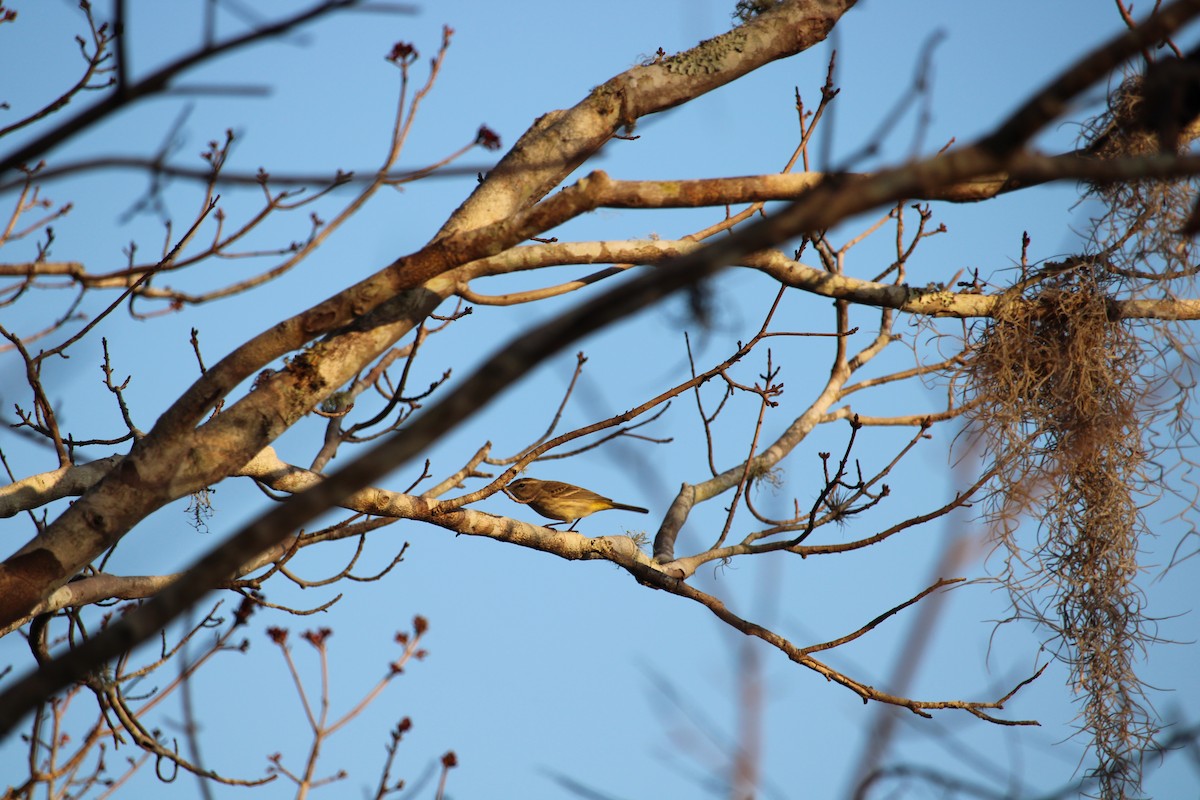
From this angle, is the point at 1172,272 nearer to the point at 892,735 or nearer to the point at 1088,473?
the point at 1088,473

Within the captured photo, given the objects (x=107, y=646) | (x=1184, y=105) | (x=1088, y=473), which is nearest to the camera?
(x=107, y=646)

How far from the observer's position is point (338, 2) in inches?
57.1

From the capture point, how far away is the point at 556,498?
5.68 metres

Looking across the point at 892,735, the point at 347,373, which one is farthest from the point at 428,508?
the point at 892,735

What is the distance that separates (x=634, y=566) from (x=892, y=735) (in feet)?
7.65

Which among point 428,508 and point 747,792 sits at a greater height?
point 428,508

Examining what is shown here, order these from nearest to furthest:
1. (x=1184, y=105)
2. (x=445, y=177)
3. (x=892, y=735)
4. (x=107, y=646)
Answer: (x=892, y=735), (x=107, y=646), (x=445, y=177), (x=1184, y=105)

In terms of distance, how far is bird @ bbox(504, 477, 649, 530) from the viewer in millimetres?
5625

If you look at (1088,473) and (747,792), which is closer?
(747,792)

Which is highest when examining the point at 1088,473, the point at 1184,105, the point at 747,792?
the point at 1088,473

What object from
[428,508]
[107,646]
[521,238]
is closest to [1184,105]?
[521,238]

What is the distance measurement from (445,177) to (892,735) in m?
1.09

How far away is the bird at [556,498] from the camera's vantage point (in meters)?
5.62

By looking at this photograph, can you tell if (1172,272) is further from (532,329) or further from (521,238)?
(532,329)
